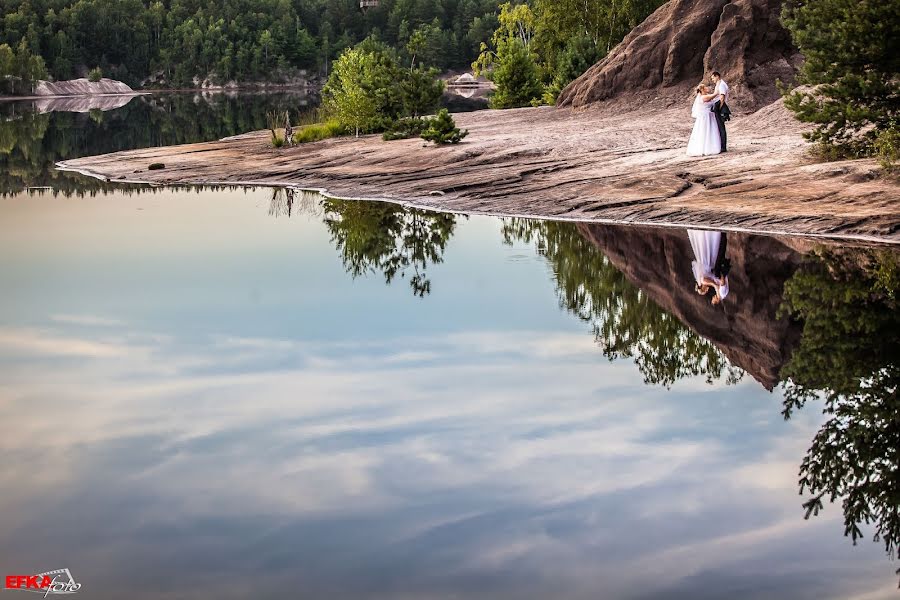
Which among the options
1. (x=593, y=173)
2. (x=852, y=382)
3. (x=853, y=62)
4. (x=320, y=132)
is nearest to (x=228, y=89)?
(x=320, y=132)

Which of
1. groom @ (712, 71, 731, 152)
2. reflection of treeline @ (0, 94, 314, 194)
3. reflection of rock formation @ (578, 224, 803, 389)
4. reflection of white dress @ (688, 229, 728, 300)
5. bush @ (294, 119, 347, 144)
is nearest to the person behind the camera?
reflection of rock formation @ (578, 224, 803, 389)

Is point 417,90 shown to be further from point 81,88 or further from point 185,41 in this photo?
point 185,41

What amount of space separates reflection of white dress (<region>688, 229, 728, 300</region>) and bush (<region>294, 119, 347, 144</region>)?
83.3 feet

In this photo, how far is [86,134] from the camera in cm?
6812

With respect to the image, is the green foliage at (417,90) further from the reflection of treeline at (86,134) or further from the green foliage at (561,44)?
the reflection of treeline at (86,134)

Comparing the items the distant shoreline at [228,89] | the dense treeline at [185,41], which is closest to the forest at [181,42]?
the dense treeline at [185,41]

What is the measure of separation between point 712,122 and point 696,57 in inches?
621

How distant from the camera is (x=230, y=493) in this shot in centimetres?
968

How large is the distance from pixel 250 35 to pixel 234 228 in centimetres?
17214

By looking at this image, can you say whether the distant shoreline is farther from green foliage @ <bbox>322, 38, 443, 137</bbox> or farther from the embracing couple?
the embracing couple

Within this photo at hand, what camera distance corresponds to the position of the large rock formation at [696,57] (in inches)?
1622

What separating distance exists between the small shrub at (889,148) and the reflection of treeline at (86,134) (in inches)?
929

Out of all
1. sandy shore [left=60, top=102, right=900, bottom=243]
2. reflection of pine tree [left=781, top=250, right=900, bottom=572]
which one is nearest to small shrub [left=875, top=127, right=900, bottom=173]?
sandy shore [left=60, top=102, right=900, bottom=243]

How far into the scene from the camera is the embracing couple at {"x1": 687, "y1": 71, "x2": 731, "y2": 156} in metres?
30.7
